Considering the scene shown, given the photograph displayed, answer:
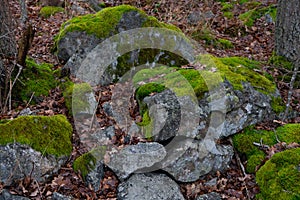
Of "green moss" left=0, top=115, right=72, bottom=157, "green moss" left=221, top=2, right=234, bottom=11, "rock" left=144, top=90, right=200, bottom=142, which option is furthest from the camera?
"green moss" left=221, top=2, right=234, bottom=11

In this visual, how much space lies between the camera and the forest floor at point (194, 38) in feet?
14.6

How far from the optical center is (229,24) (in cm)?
993

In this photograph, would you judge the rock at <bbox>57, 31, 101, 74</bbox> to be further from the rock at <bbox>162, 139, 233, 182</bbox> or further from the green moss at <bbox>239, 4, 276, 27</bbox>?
the green moss at <bbox>239, 4, 276, 27</bbox>

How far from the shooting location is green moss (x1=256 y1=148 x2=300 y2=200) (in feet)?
14.1

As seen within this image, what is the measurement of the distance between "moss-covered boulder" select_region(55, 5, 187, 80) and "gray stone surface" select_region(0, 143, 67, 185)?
246 cm

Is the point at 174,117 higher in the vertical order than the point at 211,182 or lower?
higher

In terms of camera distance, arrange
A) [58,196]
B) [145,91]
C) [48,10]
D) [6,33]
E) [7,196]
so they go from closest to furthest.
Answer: [7,196] → [58,196] → [145,91] → [6,33] → [48,10]

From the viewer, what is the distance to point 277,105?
5.78 m

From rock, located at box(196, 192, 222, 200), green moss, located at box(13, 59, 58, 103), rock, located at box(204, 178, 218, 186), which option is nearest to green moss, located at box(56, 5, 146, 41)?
green moss, located at box(13, 59, 58, 103)

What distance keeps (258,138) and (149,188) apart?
82.4 inches

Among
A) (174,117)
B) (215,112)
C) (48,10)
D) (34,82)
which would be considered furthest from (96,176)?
(48,10)

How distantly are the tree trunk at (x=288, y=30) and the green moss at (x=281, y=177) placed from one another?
2.96 m

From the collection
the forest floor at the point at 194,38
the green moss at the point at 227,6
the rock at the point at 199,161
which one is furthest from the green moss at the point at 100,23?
the green moss at the point at 227,6

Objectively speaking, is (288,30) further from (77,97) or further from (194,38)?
(77,97)
